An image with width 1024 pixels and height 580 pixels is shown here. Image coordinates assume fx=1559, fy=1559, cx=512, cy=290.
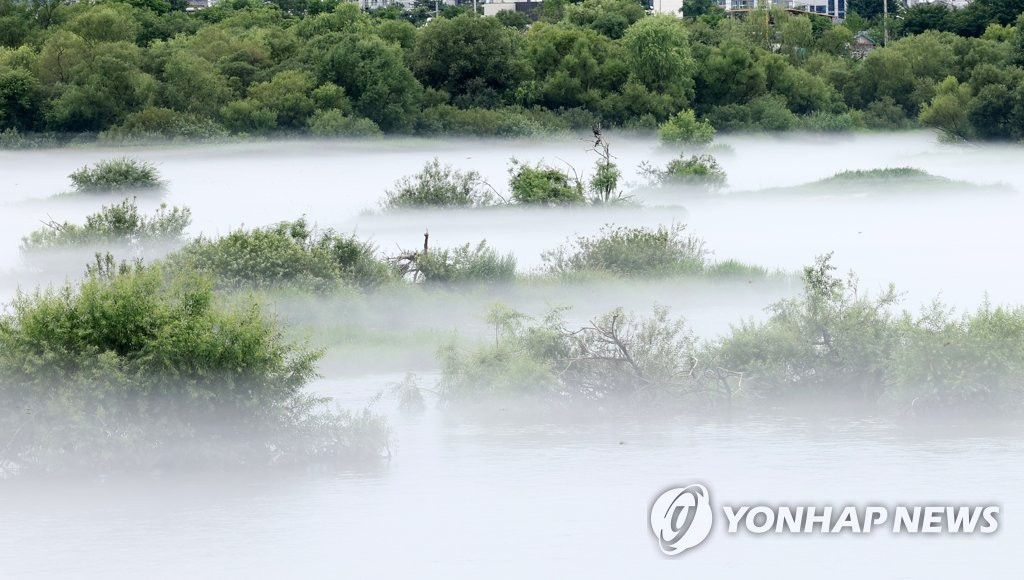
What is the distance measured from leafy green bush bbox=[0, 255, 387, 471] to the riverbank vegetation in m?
55.7

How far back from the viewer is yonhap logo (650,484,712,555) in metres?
16.0

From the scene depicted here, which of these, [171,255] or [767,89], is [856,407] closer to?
[171,255]

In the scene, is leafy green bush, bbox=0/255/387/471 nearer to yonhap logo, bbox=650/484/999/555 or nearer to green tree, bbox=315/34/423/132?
yonhap logo, bbox=650/484/999/555

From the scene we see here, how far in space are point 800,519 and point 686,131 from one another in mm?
59793

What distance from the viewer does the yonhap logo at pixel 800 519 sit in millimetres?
16141

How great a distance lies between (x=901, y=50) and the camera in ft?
289

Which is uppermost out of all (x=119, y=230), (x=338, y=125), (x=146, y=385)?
(x=146, y=385)

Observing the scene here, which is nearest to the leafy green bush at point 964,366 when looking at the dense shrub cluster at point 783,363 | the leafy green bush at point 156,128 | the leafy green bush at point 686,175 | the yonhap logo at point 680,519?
the dense shrub cluster at point 783,363

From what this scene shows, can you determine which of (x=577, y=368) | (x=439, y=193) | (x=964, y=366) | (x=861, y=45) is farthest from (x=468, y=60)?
(x=964, y=366)

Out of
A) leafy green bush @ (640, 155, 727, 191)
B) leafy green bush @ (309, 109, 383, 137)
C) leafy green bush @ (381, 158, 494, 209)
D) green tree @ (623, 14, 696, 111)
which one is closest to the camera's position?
leafy green bush @ (381, 158, 494, 209)

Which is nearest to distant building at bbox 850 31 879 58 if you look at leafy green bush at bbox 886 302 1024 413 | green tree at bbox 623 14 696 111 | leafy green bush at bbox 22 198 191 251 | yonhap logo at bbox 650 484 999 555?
green tree at bbox 623 14 696 111

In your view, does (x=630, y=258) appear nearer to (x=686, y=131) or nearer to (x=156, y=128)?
(x=686, y=131)

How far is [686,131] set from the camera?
247 feet

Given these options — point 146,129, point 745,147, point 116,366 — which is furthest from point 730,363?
point 745,147
